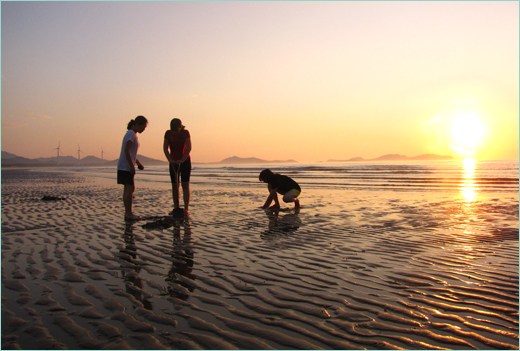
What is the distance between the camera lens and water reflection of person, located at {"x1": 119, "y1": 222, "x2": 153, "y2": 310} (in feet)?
10.7

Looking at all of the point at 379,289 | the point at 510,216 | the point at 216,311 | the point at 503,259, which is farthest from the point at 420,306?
the point at 510,216

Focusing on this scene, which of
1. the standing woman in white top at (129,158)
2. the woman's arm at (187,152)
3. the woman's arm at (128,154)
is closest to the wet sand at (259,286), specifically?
the standing woman in white top at (129,158)

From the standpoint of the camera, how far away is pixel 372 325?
8.90ft

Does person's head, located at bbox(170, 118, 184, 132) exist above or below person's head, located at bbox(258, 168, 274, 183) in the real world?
above

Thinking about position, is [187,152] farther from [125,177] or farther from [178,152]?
[125,177]

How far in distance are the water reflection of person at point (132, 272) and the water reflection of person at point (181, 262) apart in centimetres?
29

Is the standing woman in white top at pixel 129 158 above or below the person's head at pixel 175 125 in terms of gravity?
below

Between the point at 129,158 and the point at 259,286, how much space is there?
508 cm

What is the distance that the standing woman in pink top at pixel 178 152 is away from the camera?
822cm

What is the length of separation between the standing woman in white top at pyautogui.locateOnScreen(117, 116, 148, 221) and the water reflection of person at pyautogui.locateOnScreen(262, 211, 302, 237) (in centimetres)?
310

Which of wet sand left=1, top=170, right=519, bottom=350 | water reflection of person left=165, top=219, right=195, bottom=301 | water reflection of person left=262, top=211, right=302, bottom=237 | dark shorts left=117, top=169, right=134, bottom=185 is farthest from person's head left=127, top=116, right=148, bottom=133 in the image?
water reflection of person left=262, top=211, right=302, bottom=237

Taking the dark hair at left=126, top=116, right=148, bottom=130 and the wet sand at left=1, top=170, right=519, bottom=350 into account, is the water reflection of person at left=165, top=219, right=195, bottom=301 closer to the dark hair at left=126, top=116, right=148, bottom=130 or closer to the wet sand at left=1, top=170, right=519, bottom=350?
the wet sand at left=1, top=170, right=519, bottom=350

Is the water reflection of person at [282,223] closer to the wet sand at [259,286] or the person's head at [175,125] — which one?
the wet sand at [259,286]

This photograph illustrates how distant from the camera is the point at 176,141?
8312 mm
